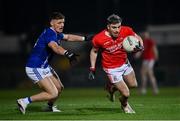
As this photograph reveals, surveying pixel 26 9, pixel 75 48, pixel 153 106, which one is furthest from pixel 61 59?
pixel 153 106

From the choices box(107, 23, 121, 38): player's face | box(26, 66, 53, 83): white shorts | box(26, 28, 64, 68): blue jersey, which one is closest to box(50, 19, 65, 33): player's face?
box(26, 28, 64, 68): blue jersey

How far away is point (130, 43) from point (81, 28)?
16.4 meters

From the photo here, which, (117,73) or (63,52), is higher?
(63,52)

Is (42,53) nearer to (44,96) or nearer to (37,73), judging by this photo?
(37,73)

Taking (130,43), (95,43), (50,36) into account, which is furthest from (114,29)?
(50,36)

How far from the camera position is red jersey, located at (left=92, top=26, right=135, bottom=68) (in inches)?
546

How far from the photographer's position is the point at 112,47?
13938mm

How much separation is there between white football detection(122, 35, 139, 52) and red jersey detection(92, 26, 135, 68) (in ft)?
0.54

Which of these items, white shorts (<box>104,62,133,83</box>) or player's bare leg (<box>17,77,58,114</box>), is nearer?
player's bare leg (<box>17,77,58,114</box>)

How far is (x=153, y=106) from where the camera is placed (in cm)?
1509

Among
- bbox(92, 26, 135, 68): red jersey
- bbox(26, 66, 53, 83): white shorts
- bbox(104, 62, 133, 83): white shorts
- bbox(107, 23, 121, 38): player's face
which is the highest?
bbox(107, 23, 121, 38): player's face

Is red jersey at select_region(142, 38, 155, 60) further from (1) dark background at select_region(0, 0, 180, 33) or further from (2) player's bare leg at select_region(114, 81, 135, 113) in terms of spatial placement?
(2) player's bare leg at select_region(114, 81, 135, 113)

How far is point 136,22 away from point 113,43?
51.3 ft

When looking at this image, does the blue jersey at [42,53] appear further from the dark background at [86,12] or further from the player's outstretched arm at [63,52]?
the dark background at [86,12]
